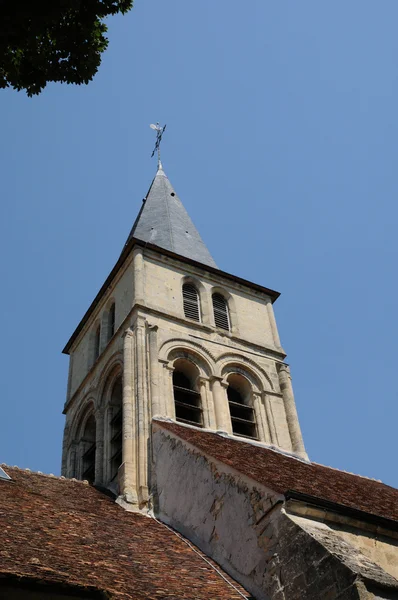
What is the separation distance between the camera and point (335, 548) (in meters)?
8.30

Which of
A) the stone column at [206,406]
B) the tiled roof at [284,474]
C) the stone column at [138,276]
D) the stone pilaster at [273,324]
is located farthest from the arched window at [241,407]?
the stone column at [138,276]

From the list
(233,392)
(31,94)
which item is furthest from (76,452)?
(31,94)

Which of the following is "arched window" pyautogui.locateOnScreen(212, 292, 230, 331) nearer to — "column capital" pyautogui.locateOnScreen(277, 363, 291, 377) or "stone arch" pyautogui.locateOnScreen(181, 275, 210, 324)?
"stone arch" pyautogui.locateOnScreen(181, 275, 210, 324)

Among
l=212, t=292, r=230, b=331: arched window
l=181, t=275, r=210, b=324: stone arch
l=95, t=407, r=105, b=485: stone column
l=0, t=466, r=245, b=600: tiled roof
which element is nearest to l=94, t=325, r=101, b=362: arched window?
l=95, t=407, r=105, b=485: stone column

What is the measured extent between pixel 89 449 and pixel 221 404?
150 inches

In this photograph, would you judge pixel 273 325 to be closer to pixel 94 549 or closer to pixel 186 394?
pixel 186 394

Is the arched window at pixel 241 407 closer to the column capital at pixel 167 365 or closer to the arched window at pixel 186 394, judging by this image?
the arched window at pixel 186 394

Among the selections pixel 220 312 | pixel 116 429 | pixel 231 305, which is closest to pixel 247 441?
pixel 116 429

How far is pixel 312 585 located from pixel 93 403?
1085cm

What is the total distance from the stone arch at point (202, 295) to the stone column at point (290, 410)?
244 cm

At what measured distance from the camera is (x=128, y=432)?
1473 centimetres

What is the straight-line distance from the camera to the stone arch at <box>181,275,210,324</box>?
1905 centimetres

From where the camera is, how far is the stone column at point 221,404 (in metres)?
16.2

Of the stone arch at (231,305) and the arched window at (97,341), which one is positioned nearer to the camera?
the stone arch at (231,305)
